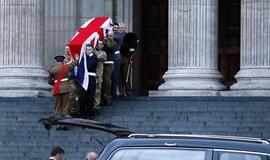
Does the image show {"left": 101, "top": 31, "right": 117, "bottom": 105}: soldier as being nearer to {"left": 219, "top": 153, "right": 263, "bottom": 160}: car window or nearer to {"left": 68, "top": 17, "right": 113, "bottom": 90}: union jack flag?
{"left": 68, "top": 17, "right": 113, "bottom": 90}: union jack flag

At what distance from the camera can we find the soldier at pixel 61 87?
2220 cm

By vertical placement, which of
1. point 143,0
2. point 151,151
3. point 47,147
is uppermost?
point 143,0

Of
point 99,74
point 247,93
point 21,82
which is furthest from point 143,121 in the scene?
point 21,82

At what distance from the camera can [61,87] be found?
876 inches

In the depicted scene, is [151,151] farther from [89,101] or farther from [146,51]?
[146,51]

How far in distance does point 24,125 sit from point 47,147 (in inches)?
59.9

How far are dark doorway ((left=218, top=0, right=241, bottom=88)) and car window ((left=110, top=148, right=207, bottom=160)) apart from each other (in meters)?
21.0

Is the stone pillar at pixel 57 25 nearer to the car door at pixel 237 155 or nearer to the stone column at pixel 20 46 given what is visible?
the stone column at pixel 20 46

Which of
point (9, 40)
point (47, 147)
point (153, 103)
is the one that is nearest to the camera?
point (47, 147)

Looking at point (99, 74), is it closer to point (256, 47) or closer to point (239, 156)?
point (256, 47)

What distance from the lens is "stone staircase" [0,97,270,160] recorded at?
21234mm

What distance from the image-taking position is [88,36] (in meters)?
23.6

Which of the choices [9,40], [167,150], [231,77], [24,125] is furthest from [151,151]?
[231,77]

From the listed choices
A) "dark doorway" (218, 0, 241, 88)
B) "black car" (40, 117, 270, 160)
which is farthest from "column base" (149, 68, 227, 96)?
"black car" (40, 117, 270, 160)
